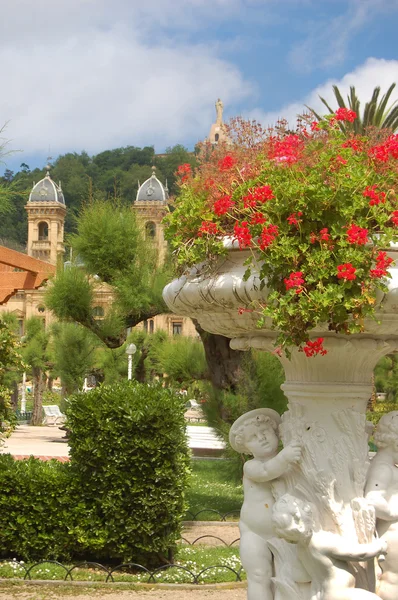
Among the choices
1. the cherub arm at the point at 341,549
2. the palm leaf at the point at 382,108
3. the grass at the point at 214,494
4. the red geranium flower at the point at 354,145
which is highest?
the palm leaf at the point at 382,108

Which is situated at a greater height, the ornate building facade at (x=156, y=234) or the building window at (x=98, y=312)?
the ornate building facade at (x=156, y=234)

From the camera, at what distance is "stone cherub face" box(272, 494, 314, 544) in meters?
3.03

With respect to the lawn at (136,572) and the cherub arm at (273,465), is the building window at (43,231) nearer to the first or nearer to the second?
the lawn at (136,572)

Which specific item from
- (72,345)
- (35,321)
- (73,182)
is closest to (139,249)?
(72,345)

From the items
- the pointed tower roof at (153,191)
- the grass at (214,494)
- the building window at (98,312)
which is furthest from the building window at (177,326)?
the grass at (214,494)

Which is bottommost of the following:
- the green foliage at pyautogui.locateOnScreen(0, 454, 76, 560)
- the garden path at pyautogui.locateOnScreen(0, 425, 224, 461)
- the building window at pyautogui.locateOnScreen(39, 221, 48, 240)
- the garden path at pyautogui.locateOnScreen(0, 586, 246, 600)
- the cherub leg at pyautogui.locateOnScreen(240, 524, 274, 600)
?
the garden path at pyautogui.locateOnScreen(0, 425, 224, 461)

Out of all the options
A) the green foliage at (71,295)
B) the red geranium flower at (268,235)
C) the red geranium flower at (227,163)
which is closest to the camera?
the red geranium flower at (268,235)

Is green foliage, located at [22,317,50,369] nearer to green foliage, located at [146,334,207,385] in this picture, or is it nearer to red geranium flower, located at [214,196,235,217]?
green foliage, located at [146,334,207,385]

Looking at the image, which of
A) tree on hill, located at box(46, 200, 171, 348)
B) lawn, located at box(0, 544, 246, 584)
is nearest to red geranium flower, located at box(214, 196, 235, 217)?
lawn, located at box(0, 544, 246, 584)

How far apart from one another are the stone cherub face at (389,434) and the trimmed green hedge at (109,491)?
331cm

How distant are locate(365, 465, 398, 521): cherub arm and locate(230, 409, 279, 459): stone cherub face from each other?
0.42m

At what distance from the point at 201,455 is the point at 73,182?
59.6 meters

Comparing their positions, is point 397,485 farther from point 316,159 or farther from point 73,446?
point 73,446

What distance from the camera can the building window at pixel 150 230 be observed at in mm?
13235
